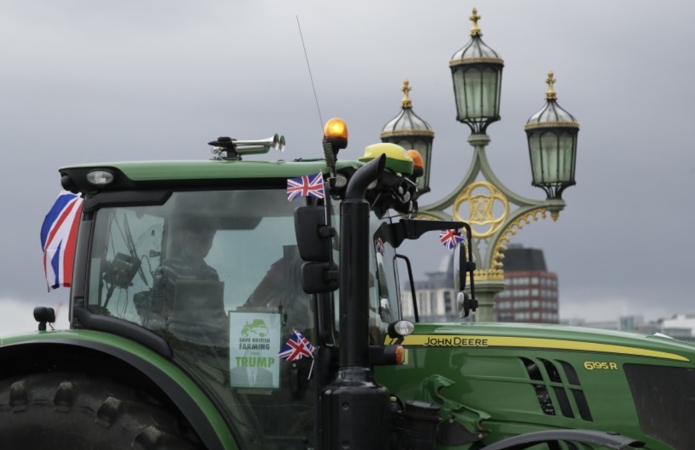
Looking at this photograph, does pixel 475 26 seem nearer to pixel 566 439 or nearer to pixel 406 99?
pixel 406 99

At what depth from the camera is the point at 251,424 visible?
8.85m

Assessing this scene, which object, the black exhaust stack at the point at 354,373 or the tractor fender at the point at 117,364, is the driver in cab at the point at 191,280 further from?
the black exhaust stack at the point at 354,373

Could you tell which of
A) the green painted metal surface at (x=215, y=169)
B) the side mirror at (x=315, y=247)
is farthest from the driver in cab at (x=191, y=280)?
the side mirror at (x=315, y=247)

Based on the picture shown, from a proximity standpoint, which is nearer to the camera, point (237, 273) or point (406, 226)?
point (237, 273)

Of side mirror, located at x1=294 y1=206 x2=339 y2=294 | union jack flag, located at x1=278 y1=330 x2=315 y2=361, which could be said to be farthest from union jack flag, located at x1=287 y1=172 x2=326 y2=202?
union jack flag, located at x1=278 y1=330 x2=315 y2=361

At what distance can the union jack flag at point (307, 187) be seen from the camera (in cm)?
872

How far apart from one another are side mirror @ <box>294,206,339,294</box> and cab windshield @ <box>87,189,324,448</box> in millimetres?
401

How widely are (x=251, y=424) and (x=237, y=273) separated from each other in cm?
86

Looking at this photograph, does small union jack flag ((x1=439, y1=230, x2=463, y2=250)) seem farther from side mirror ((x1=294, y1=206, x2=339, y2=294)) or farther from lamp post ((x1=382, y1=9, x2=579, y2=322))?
lamp post ((x1=382, y1=9, x2=579, y2=322))

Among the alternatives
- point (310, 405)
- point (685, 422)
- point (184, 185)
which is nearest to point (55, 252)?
point (184, 185)

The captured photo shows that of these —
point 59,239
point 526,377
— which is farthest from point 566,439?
point 59,239

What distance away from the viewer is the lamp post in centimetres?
1873

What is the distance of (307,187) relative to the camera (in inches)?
344

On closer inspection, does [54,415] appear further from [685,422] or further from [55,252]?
[685,422]
